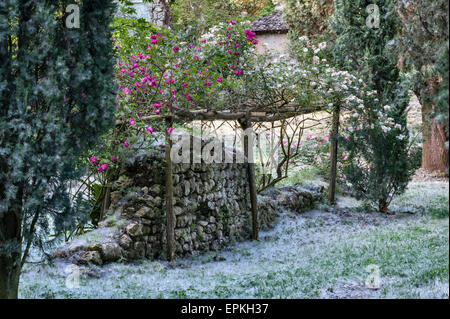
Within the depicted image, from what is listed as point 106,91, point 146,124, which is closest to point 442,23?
point 106,91

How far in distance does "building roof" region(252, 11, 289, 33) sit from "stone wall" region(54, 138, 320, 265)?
15.7m

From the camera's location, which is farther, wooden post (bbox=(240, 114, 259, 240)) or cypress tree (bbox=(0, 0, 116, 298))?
wooden post (bbox=(240, 114, 259, 240))

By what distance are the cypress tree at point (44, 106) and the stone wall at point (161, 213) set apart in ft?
4.67

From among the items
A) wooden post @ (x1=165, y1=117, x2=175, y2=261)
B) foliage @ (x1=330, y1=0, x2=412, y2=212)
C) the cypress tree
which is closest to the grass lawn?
wooden post @ (x1=165, y1=117, x2=175, y2=261)

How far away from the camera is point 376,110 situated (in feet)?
30.0

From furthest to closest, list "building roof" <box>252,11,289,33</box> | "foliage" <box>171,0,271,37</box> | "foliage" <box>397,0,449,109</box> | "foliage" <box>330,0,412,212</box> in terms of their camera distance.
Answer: "building roof" <box>252,11,289,33</box> → "foliage" <box>171,0,271,37</box> → "foliage" <box>330,0,412,212</box> → "foliage" <box>397,0,449,109</box>

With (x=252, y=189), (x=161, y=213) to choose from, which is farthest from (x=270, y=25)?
(x=161, y=213)

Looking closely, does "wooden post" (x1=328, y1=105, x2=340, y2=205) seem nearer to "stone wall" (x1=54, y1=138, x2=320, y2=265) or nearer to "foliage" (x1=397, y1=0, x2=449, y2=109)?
"stone wall" (x1=54, y1=138, x2=320, y2=265)

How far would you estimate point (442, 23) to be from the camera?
3875 mm

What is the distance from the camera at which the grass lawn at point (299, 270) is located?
429 centimetres

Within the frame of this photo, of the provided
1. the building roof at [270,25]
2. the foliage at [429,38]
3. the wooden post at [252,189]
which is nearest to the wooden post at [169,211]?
the wooden post at [252,189]

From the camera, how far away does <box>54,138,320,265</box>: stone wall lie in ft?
18.3
